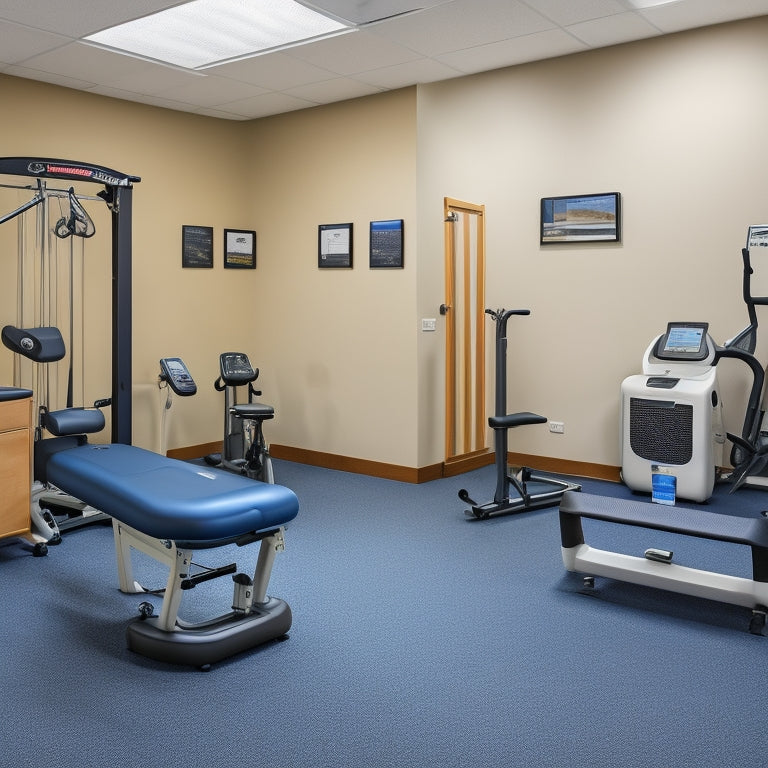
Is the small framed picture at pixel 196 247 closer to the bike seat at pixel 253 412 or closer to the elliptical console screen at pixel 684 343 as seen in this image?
the bike seat at pixel 253 412

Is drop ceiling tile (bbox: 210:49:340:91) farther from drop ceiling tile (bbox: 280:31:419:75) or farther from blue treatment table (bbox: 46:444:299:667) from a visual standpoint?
blue treatment table (bbox: 46:444:299:667)

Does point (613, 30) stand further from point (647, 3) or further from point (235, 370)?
point (235, 370)

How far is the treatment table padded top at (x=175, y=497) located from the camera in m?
2.71

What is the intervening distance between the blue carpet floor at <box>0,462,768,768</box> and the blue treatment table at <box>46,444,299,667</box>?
0.08 m

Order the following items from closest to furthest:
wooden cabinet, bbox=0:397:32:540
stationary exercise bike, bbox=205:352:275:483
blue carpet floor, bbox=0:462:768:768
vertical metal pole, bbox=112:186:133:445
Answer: blue carpet floor, bbox=0:462:768:768 < wooden cabinet, bbox=0:397:32:540 < vertical metal pole, bbox=112:186:133:445 < stationary exercise bike, bbox=205:352:275:483

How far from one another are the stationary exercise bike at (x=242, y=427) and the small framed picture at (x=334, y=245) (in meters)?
0.98

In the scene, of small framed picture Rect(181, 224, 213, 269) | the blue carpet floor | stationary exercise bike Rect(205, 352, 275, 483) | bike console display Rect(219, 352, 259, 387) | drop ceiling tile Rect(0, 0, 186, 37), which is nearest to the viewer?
the blue carpet floor

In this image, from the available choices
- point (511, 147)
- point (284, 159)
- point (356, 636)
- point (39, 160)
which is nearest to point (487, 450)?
point (511, 147)

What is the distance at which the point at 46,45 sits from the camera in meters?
4.43

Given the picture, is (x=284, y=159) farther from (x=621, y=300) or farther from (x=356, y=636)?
(x=356, y=636)

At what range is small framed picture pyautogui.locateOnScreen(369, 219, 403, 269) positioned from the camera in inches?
217

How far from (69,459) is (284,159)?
11.7ft

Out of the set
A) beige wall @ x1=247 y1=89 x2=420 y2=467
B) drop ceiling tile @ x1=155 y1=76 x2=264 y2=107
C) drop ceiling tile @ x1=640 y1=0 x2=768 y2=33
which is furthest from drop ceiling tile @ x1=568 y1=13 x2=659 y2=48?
drop ceiling tile @ x1=155 y1=76 x2=264 y2=107

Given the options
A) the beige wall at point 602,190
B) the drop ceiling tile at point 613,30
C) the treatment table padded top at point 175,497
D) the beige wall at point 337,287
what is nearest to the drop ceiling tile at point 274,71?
the beige wall at point 337,287
